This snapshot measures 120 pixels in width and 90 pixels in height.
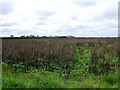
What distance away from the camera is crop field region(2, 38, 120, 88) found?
768cm

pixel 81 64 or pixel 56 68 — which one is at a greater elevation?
pixel 81 64

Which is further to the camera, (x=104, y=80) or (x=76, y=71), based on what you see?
(x=76, y=71)

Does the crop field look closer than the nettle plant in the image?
Yes

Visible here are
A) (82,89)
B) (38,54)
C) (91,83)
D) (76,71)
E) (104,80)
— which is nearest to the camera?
(82,89)

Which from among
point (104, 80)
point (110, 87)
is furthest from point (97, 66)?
point (110, 87)

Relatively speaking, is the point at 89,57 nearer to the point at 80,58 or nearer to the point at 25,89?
the point at 80,58

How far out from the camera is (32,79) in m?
8.12

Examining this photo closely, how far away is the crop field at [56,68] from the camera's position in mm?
7680

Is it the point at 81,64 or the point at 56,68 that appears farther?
the point at 56,68

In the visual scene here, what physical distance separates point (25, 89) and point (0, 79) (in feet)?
3.32

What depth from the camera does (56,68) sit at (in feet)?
34.8

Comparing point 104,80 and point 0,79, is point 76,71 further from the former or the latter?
point 0,79

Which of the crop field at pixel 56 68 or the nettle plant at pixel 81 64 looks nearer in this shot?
the crop field at pixel 56 68

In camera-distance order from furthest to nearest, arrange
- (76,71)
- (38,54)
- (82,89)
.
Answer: (38,54), (76,71), (82,89)
